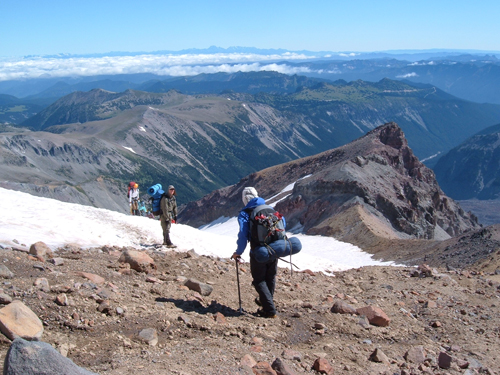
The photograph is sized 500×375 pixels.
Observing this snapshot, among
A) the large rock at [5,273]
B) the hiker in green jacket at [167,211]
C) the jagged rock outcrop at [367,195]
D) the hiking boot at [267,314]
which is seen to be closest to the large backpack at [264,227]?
the hiking boot at [267,314]

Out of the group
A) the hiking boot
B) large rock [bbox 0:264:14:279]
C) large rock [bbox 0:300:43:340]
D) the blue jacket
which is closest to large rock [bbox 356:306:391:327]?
the hiking boot

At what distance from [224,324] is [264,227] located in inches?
78.0

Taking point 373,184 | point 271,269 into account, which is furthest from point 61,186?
point 271,269

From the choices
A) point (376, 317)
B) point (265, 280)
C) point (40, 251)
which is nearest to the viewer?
point (265, 280)

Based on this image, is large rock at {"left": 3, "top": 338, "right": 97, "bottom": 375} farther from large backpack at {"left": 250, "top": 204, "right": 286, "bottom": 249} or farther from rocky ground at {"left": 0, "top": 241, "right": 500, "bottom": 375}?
large backpack at {"left": 250, "top": 204, "right": 286, "bottom": 249}

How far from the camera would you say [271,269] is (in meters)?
9.59

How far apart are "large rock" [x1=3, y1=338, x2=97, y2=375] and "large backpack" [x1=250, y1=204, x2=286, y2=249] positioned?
4.67 meters

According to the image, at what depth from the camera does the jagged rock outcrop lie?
154 feet

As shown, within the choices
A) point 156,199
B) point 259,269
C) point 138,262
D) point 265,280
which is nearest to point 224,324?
point 259,269

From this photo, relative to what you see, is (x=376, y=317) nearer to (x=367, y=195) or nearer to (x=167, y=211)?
(x=167, y=211)

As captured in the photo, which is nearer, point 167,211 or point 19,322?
point 19,322

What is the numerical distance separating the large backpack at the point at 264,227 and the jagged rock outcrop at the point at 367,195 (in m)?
30.3

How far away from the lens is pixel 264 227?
9172 millimetres

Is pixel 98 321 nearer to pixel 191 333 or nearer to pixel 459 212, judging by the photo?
pixel 191 333
